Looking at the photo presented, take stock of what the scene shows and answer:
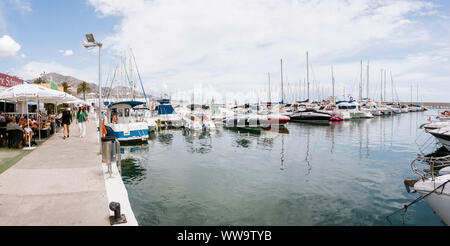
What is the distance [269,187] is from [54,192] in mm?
6993

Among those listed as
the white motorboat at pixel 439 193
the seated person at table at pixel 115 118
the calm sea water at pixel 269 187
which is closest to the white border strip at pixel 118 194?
the calm sea water at pixel 269 187

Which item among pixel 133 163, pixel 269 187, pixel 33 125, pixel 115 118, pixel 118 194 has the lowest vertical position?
pixel 269 187

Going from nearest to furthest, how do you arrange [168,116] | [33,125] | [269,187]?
[269,187]
[33,125]
[168,116]

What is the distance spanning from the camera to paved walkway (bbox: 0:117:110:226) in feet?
15.8

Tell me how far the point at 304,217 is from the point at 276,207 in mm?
928

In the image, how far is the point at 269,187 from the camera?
948 centimetres

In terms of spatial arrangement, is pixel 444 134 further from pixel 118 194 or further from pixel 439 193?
pixel 118 194

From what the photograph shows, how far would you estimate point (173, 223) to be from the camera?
6.45 metres

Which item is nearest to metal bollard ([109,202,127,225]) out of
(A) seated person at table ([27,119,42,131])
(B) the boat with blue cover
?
(A) seated person at table ([27,119,42,131])

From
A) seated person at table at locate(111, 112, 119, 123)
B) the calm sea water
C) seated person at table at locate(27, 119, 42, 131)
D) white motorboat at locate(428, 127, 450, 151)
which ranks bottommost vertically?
the calm sea water

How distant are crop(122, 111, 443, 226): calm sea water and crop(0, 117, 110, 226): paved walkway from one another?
1.44 m

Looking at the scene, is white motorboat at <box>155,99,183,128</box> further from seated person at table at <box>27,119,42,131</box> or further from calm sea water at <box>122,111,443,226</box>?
seated person at table at <box>27,119,42,131</box>

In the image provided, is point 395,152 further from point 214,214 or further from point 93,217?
point 93,217

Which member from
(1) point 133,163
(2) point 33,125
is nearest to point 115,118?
(2) point 33,125
